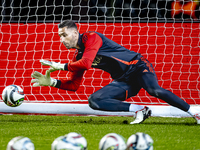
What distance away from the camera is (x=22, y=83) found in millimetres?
6816

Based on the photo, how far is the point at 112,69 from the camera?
4.54 meters

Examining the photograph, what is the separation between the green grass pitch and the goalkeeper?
0.25m

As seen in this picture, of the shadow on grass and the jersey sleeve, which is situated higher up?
the jersey sleeve

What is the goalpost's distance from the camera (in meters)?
6.50

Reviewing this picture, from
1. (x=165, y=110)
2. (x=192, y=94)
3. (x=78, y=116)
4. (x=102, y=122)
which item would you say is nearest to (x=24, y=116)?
(x=78, y=116)

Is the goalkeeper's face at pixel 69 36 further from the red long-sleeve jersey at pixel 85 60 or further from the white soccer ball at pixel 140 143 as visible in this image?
the white soccer ball at pixel 140 143

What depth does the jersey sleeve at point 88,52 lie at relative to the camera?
4242 millimetres

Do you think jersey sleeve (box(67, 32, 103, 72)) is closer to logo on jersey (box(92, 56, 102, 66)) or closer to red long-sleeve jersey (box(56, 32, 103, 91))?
red long-sleeve jersey (box(56, 32, 103, 91))

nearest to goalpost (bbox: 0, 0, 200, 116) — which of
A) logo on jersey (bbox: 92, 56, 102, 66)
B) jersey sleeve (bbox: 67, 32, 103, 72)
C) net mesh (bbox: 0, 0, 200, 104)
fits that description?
net mesh (bbox: 0, 0, 200, 104)

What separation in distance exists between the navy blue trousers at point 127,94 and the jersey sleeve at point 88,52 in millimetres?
449

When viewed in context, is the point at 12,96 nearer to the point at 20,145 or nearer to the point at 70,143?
the point at 20,145

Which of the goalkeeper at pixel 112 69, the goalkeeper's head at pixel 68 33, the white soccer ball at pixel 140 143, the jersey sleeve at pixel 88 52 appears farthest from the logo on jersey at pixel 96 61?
the white soccer ball at pixel 140 143

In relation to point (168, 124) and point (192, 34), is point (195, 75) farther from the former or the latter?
point (168, 124)

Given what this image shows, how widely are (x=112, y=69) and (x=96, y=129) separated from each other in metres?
0.98
